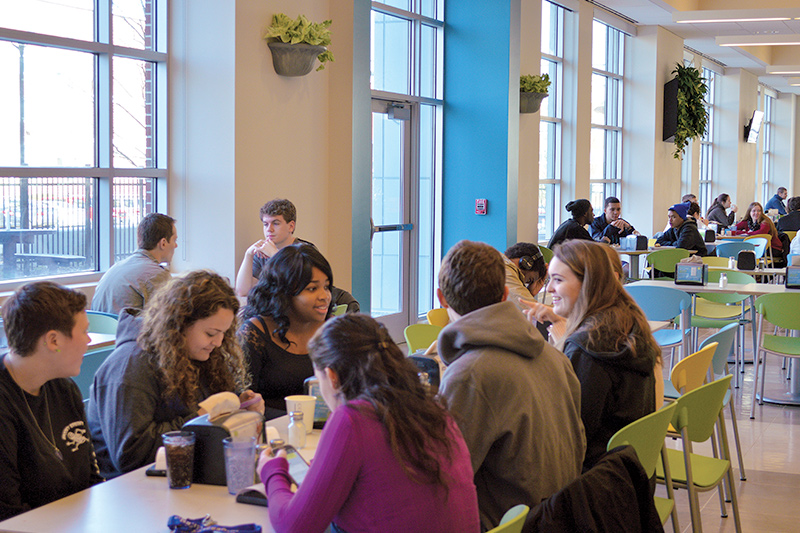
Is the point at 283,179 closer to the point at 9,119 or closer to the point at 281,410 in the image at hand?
the point at 9,119

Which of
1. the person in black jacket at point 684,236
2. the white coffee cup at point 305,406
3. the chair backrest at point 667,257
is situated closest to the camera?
the white coffee cup at point 305,406

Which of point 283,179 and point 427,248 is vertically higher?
point 283,179

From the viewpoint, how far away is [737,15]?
9.77 metres

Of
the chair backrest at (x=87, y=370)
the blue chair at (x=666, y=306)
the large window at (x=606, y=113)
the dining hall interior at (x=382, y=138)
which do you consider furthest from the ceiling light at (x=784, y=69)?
the chair backrest at (x=87, y=370)

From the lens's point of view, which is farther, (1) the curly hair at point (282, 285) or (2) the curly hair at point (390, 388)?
(1) the curly hair at point (282, 285)

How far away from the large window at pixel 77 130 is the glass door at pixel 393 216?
2513 mm

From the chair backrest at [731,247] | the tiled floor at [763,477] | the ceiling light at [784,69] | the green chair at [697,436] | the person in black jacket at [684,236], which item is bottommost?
the tiled floor at [763,477]

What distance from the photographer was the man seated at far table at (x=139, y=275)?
4.11m

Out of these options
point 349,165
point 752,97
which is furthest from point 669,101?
point 349,165

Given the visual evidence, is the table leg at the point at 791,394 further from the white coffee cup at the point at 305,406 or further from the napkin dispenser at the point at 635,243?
the white coffee cup at the point at 305,406

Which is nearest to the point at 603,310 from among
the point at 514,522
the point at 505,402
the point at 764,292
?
the point at 505,402

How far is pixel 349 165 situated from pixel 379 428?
4.40 meters

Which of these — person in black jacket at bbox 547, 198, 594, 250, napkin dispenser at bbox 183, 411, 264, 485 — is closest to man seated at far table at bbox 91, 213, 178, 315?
napkin dispenser at bbox 183, 411, 264, 485

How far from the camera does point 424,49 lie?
7.82m
